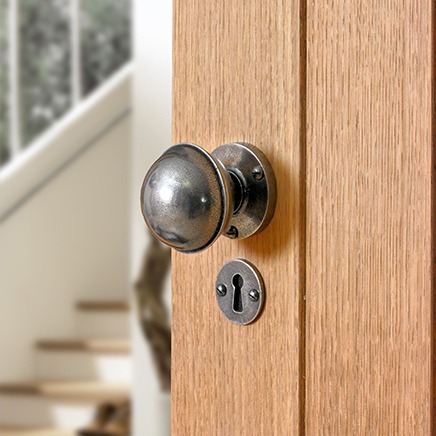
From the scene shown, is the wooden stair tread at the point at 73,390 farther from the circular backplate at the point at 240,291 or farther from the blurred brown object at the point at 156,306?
the circular backplate at the point at 240,291

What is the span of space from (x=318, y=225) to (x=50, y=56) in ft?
11.4

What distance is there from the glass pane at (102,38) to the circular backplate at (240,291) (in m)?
3.54

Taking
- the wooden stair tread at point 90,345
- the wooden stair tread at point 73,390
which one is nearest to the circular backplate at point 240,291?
the wooden stair tread at point 73,390

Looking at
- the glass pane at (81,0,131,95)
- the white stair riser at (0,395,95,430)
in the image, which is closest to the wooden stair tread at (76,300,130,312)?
the white stair riser at (0,395,95,430)

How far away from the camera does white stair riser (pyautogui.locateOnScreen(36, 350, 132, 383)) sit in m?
3.17

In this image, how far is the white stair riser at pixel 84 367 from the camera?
10.4 feet

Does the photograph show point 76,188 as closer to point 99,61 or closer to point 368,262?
point 99,61

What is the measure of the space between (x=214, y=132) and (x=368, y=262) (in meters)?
0.09

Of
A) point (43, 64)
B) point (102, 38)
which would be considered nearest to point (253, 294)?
point (43, 64)

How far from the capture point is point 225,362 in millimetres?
327

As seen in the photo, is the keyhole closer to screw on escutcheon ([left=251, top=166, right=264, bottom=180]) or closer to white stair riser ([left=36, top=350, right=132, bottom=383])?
screw on escutcheon ([left=251, top=166, right=264, bottom=180])

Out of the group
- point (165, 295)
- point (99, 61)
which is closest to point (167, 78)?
point (165, 295)

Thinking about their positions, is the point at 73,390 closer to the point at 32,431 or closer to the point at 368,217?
the point at 32,431

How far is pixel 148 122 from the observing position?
245 cm
